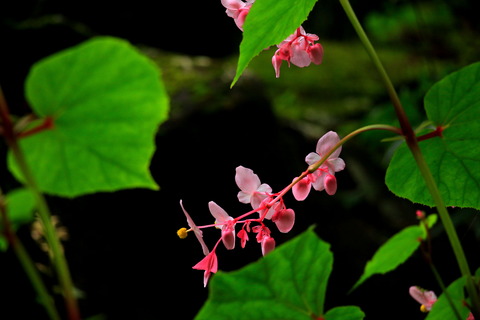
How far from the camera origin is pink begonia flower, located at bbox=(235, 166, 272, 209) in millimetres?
443

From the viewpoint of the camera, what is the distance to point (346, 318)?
1.07ft

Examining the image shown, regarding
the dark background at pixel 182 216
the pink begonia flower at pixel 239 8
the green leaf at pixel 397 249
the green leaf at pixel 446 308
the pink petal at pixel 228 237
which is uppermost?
the pink begonia flower at pixel 239 8

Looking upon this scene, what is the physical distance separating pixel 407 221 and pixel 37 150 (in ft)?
7.60

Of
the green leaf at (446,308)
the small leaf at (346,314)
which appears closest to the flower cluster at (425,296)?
the green leaf at (446,308)

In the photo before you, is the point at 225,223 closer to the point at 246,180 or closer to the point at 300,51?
the point at 246,180

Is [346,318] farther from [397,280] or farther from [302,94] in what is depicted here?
[302,94]

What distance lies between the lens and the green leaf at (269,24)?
1.25ft

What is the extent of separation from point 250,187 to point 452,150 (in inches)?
6.6

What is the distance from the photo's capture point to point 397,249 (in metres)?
0.65

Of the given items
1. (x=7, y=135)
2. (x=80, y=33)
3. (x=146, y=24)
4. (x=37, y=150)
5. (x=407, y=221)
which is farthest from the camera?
(x=146, y=24)

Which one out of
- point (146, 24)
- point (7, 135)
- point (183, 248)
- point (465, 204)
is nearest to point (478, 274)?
point (465, 204)

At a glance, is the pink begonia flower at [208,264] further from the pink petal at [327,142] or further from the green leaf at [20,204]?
the green leaf at [20,204]

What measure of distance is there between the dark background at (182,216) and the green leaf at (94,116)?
1.28 meters

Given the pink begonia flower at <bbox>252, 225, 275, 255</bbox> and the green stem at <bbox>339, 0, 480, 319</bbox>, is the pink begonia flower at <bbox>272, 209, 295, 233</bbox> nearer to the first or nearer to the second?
the pink begonia flower at <bbox>252, 225, 275, 255</bbox>
